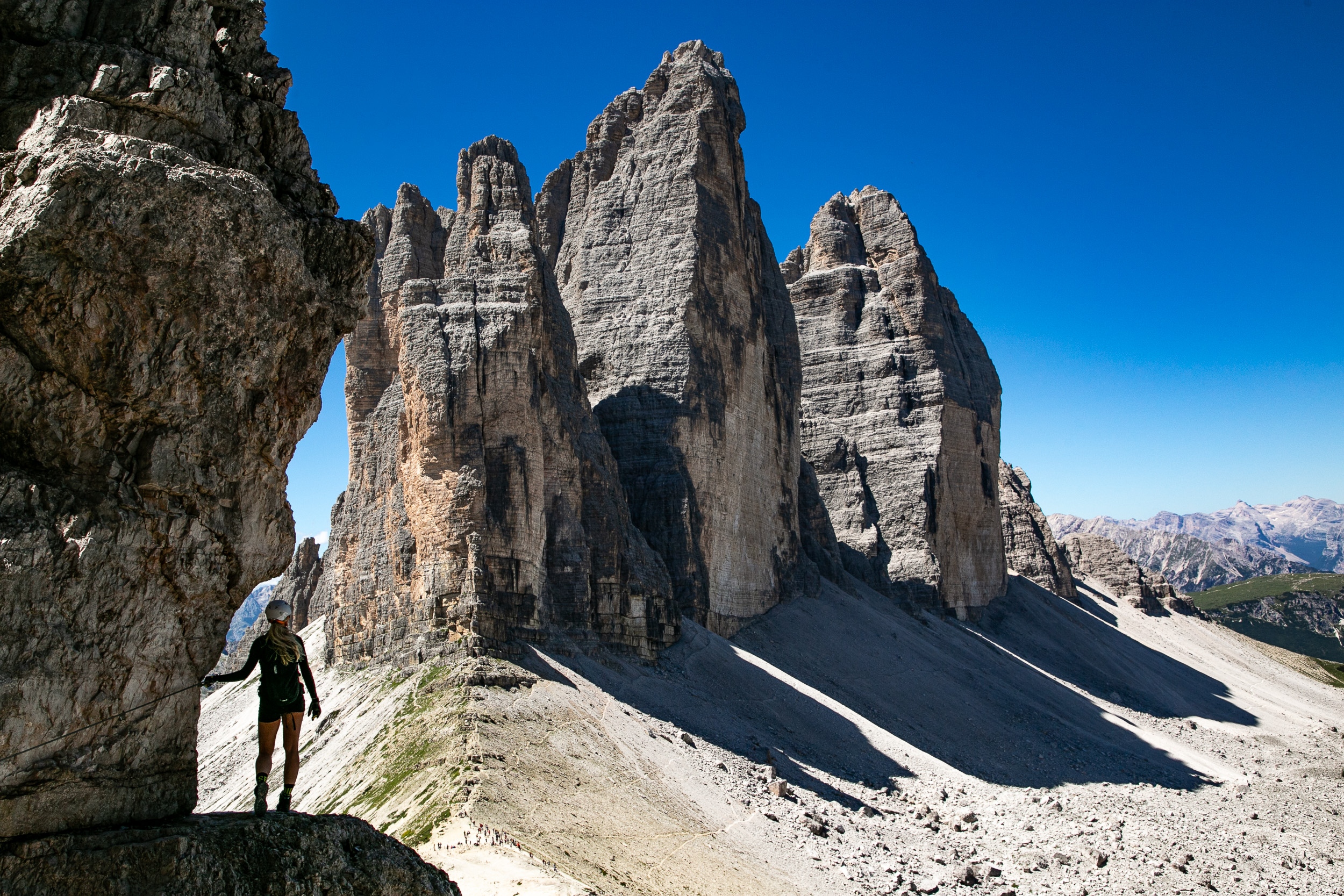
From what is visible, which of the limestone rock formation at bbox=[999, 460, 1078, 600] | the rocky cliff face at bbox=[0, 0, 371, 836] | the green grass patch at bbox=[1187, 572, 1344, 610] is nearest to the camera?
the rocky cliff face at bbox=[0, 0, 371, 836]

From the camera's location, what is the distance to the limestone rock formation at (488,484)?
29.3 meters

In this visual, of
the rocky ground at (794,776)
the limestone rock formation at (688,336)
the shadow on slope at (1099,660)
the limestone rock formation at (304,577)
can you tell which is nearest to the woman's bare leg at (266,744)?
the rocky ground at (794,776)

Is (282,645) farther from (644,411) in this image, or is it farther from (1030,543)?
(1030,543)

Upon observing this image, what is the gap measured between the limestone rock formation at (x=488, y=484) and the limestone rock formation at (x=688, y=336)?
5210mm

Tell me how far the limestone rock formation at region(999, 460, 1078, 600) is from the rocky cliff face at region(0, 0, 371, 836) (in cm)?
7575

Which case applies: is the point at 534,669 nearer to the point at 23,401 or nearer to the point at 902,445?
the point at 23,401

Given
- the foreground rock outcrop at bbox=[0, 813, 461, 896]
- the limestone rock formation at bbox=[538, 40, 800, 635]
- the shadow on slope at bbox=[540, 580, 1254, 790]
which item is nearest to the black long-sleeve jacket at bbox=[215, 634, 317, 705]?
the foreground rock outcrop at bbox=[0, 813, 461, 896]

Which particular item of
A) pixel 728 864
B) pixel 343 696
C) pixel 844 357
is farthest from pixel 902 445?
pixel 728 864

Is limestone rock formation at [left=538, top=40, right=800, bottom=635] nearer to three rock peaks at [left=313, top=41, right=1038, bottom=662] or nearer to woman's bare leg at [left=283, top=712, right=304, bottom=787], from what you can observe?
three rock peaks at [left=313, top=41, right=1038, bottom=662]

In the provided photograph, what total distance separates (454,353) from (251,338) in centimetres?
2295

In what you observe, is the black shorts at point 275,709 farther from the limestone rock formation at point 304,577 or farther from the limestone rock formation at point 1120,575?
the limestone rock formation at point 1120,575

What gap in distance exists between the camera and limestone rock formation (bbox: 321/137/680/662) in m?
29.3

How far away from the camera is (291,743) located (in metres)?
8.70

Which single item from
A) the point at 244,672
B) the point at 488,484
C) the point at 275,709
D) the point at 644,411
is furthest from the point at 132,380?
the point at 644,411
